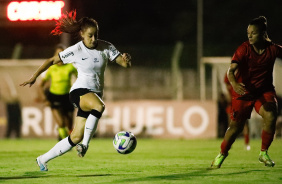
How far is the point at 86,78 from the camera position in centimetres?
915

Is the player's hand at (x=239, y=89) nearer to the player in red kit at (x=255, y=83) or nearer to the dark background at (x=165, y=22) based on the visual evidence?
the player in red kit at (x=255, y=83)

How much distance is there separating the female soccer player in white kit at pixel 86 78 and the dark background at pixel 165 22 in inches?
1106

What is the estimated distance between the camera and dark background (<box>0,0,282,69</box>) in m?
39.4

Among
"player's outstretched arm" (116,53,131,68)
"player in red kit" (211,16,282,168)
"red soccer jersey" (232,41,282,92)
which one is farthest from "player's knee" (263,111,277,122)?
"player's outstretched arm" (116,53,131,68)

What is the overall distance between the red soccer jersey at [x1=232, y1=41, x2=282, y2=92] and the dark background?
2801 centimetres

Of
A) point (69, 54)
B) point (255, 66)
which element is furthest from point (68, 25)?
point (255, 66)

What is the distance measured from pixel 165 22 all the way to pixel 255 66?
3236 cm

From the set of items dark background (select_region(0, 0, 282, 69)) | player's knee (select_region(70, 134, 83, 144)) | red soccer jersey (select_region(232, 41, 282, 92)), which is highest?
dark background (select_region(0, 0, 282, 69))

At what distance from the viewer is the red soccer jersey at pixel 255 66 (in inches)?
366

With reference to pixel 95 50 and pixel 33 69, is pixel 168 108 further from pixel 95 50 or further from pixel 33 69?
pixel 95 50

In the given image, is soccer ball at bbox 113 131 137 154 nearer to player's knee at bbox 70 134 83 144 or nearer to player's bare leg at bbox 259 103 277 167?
player's knee at bbox 70 134 83 144

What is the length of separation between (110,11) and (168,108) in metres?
23.9

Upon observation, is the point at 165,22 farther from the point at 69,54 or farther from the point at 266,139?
the point at 69,54

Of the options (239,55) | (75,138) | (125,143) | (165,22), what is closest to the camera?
(75,138)
